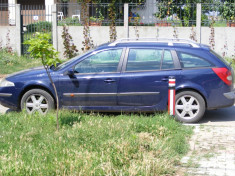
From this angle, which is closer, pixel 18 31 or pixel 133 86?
pixel 133 86

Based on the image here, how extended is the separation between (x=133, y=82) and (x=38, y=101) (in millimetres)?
1943

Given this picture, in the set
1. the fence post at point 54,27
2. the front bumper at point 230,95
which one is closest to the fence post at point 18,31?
the fence post at point 54,27

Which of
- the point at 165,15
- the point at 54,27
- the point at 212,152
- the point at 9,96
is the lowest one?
the point at 212,152

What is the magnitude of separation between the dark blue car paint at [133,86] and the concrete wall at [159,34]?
344 inches

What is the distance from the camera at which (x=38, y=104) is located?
351 inches

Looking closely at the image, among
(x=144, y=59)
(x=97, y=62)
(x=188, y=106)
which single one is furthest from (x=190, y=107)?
(x=97, y=62)

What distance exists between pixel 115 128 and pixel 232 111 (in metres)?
3.90

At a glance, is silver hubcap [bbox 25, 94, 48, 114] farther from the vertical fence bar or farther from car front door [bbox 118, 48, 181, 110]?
the vertical fence bar

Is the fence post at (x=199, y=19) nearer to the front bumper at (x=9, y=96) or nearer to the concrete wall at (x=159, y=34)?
the concrete wall at (x=159, y=34)

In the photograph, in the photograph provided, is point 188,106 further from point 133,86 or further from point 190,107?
point 133,86

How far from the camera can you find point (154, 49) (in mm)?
8914

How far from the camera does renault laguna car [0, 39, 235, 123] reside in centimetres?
865

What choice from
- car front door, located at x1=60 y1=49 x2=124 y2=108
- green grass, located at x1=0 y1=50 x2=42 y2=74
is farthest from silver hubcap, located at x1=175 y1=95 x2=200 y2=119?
green grass, located at x1=0 y1=50 x2=42 y2=74

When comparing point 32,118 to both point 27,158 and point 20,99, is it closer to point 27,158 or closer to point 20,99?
point 20,99
